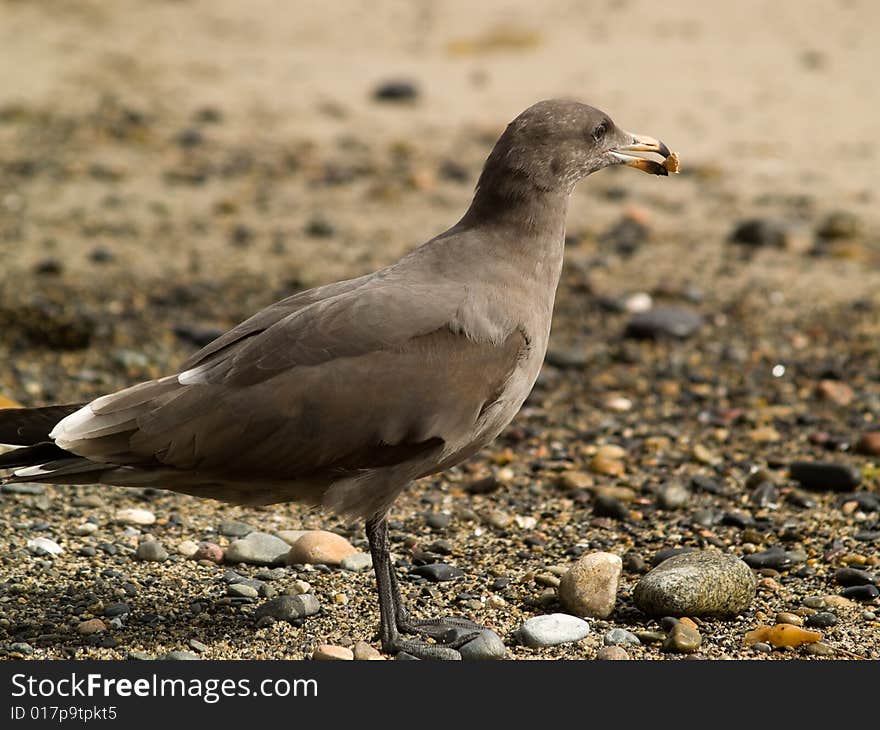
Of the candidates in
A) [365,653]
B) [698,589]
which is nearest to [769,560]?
[698,589]

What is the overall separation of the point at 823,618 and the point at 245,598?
2.11m

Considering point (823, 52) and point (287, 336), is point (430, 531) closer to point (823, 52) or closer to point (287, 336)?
point (287, 336)

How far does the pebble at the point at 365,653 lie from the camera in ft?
15.4

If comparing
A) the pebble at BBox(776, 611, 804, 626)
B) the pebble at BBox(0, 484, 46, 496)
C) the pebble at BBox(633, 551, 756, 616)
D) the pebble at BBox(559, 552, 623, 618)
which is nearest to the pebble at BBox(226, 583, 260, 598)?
the pebble at BBox(559, 552, 623, 618)

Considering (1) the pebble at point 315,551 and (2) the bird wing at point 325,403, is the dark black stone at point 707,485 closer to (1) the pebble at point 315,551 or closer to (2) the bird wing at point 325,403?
(1) the pebble at point 315,551

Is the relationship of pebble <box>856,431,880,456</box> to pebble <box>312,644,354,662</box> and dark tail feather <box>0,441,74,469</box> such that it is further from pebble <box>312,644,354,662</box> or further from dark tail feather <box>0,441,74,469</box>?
dark tail feather <box>0,441,74,469</box>

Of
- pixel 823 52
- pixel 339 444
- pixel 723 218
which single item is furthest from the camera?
pixel 823 52

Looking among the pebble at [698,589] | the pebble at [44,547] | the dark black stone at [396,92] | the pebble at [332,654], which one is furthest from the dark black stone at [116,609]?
the dark black stone at [396,92]

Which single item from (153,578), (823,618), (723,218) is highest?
(723,218)

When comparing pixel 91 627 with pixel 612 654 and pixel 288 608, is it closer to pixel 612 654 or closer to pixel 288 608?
pixel 288 608

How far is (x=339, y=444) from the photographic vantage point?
459cm

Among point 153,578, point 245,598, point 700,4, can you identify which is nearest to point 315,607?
point 245,598

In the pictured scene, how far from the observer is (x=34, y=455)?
4691 millimetres

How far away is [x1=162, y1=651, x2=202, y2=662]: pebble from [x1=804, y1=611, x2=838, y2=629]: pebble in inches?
85.7
